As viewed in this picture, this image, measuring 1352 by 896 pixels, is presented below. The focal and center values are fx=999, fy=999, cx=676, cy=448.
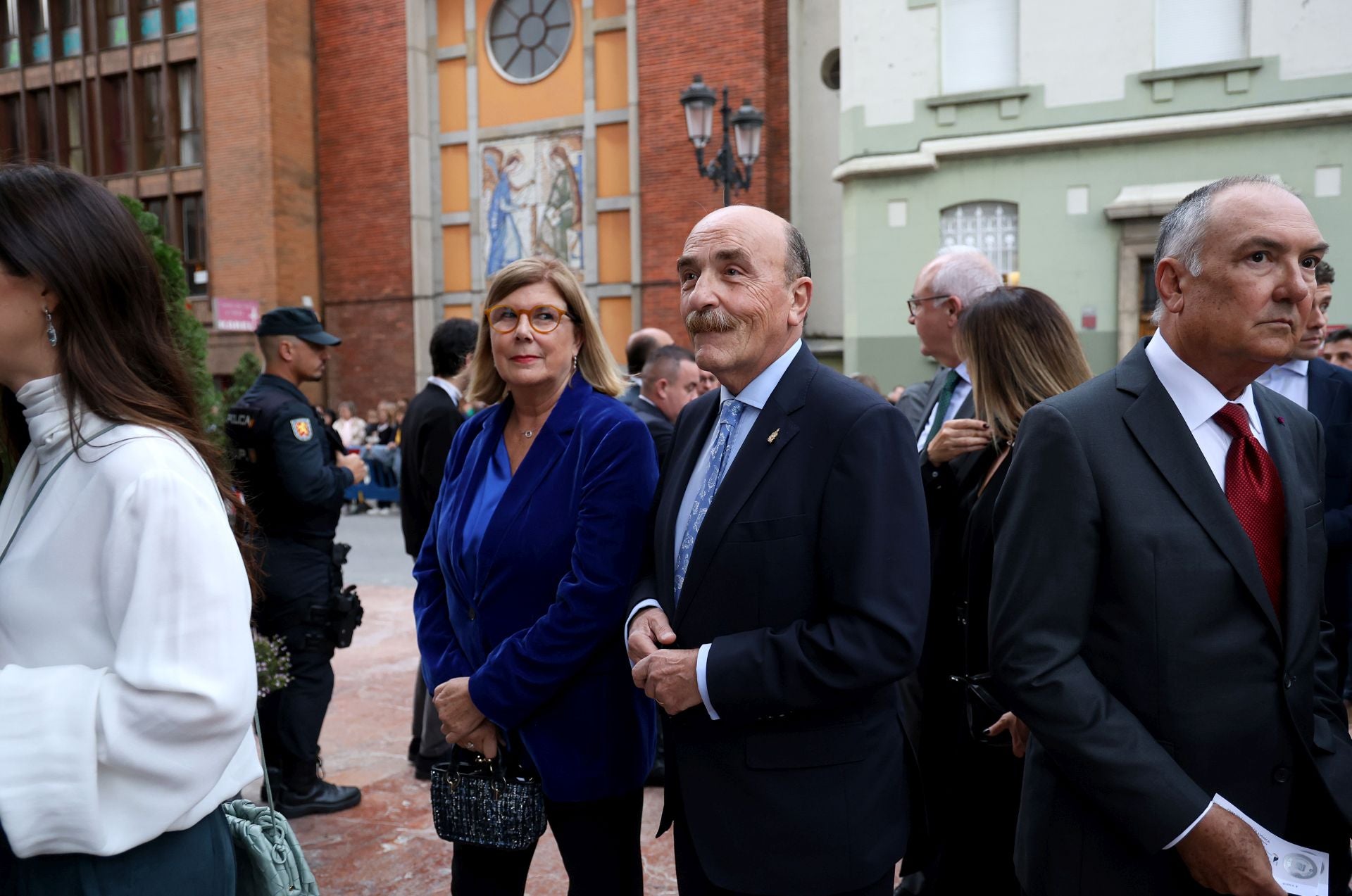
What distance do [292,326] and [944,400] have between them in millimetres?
2856

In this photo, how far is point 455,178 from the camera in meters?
21.7

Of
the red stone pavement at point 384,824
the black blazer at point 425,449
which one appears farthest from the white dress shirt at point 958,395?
the black blazer at point 425,449

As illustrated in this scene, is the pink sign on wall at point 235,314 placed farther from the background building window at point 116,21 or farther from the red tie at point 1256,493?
the red tie at point 1256,493

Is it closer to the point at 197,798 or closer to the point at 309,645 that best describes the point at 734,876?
the point at 197,798

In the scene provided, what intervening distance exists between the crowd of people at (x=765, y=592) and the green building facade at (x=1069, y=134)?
11.4 m

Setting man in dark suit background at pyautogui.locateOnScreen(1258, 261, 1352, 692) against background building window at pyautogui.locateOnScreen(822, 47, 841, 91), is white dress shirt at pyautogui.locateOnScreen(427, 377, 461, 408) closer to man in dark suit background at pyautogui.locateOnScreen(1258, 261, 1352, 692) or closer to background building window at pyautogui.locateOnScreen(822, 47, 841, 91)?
man in dark suit background at pyautogui.locateOnScreen(1258, 261, 1352, 692)

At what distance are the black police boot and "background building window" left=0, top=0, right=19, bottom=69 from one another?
1123 inches

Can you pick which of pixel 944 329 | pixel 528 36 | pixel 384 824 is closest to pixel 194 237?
pixel 528 36

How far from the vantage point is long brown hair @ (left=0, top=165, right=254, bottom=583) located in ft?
5.03

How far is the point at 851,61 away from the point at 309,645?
498 inches

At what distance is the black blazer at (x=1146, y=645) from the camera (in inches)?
69.6

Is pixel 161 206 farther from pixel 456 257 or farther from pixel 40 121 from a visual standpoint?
pixel 456 257

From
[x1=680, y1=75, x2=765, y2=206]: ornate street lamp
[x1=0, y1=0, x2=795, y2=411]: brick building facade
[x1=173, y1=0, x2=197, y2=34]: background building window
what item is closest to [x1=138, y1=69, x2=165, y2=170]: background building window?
[x1=0, y1=0, x2=795, y2=411]: brick building facade

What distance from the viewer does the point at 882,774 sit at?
2102 millimetres
